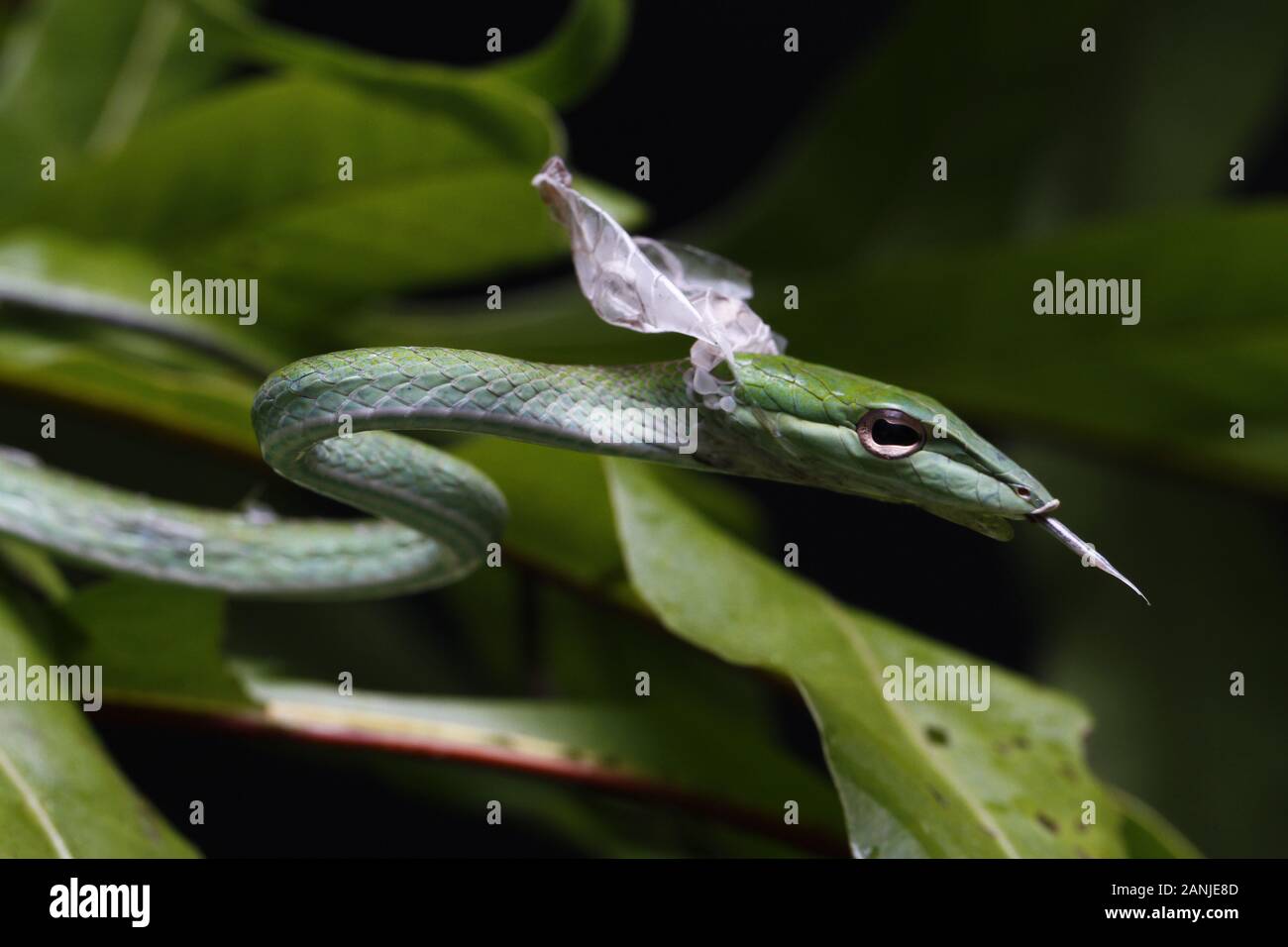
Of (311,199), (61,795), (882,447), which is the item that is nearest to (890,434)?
(882,447)

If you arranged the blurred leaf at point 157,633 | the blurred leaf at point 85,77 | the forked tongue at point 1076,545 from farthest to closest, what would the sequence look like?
the blurred leaf at point 85,77 < the blurred leaf at point 157,633 < the forked tongue at point 1076,545

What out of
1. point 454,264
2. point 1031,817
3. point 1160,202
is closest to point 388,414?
point 1031,817

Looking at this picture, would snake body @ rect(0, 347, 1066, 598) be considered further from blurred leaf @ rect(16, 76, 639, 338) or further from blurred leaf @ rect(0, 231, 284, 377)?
blurred leaf @ rect(0, 231, 284, 377)

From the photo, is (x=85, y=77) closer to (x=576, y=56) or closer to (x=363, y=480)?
(x=576, y=56)

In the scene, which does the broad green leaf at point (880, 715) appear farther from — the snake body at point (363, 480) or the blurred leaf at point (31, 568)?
the blurred leaf at point (31, 568)

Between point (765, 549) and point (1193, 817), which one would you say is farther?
point (765, 549)

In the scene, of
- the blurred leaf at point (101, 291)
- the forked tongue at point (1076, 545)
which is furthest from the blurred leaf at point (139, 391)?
the forked tongue at point (1076, 545)

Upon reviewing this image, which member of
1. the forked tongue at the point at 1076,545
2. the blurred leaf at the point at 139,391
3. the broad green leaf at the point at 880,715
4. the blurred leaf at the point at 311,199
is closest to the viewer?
the forked tongue at the point at 1076,545

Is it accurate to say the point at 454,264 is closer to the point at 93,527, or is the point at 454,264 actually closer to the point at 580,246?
the point at 93,527
